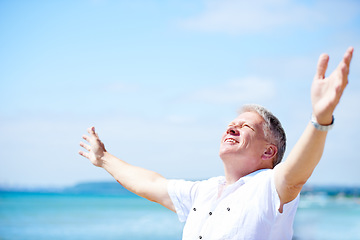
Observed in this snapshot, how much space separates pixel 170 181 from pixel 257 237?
75cm

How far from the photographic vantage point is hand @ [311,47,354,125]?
1956 millimetres

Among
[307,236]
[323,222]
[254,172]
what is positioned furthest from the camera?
[323,222]

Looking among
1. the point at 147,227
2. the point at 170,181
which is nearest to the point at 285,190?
the point at 170,181

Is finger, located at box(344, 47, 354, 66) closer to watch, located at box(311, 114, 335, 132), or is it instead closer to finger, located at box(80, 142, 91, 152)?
watch, located at box(311, 114, 335, 132)

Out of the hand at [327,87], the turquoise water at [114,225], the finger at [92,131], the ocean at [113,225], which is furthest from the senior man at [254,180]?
the turquoise water at [114,225]

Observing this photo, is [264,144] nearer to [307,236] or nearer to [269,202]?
[269,202]

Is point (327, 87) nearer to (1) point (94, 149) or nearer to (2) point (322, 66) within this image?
(2) point (322, 66)

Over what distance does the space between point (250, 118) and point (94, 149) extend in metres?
1.11

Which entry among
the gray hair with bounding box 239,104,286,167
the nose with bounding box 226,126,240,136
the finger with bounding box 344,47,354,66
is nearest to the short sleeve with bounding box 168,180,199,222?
the nose with bounding box 226,126,240,136

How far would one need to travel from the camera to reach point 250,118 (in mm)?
2744

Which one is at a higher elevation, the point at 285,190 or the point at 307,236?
the point at 307,236

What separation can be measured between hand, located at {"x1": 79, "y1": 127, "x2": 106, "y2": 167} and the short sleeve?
24.0 inches

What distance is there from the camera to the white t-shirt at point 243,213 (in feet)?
7.77

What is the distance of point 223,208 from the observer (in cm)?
251
